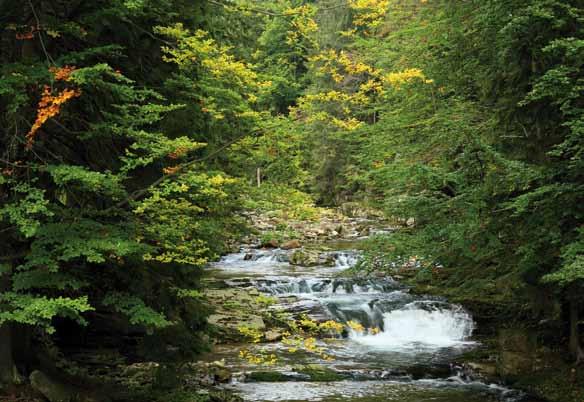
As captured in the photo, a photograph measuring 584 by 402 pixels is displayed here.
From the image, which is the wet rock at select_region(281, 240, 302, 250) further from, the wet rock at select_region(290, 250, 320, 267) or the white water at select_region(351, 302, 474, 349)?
the white water at select_region(351, 302, 474, 349)

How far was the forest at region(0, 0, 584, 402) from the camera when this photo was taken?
18.6 feet

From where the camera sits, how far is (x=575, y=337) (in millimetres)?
9438

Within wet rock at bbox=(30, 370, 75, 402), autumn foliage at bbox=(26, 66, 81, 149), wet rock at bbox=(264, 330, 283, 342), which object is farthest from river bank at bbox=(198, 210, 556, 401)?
autumn foliage at bbox=(26, 66, 81, 149)

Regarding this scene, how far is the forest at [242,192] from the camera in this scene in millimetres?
5680

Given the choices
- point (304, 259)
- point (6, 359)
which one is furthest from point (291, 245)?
point (6, 359)

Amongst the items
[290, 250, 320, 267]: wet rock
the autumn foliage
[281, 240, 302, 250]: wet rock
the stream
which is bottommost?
the stream

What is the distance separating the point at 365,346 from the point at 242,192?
6.54 metres

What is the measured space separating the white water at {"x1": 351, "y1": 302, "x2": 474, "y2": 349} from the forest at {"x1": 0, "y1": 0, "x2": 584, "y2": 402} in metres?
0.19

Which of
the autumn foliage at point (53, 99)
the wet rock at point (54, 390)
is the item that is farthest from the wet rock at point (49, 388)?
the autumn foliage at point (53, 99)

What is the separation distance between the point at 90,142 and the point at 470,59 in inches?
247

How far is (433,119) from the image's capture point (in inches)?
375

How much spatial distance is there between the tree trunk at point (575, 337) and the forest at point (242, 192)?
195 mm

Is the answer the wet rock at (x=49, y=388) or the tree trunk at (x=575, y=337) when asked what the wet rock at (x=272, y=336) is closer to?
the tree trunk at (x=575, y=337)

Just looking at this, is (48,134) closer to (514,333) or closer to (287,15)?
(287,15)
